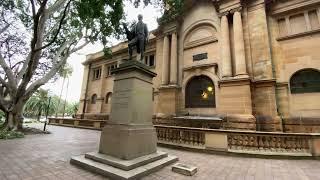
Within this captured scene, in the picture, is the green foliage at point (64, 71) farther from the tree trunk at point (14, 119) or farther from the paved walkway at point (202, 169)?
the paved walkway at point (202, 169)

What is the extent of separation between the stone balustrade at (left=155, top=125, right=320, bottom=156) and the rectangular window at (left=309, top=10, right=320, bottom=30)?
7.96 meters

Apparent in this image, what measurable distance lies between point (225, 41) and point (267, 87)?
4.32 meters

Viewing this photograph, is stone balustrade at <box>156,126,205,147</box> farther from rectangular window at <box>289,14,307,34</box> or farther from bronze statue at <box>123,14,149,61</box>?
rectangular window at <box>289,14,307,34</box>

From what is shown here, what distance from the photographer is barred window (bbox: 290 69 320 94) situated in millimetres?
10281

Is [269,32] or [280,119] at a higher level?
[269,32]

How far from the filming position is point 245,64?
11516mm

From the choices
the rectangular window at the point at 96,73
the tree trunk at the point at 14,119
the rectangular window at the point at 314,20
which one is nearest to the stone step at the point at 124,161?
the tree trunk at the point at 14,119

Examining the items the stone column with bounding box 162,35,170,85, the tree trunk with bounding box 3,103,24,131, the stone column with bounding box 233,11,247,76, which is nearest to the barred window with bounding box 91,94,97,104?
the tree trunk with bounding box 3,103,24,131

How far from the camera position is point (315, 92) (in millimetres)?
10164

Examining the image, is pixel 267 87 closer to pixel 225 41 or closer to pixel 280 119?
pixel 280 119

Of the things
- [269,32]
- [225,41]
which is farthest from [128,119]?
[269,32]

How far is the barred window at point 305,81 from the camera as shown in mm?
10281

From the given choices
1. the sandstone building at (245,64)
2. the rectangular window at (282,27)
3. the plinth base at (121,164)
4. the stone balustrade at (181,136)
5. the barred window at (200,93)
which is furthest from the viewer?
the barred window at (200,93)

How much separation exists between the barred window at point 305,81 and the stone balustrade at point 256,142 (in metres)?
4.88
